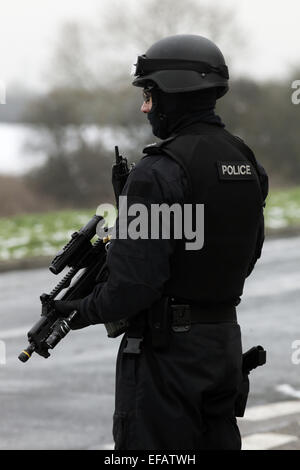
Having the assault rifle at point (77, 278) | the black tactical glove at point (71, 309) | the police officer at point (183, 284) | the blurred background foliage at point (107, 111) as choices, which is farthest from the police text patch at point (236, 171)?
the blurred background foliage at point (107, 111)

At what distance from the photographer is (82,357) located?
8086mm

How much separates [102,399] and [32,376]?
100cm

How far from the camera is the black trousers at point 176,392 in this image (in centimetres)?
324

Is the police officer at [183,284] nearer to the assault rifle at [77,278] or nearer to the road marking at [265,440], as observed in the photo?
the assault rifle at [77,278]

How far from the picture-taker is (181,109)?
3363mm

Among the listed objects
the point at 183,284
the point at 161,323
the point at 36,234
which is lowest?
the point at 161,323

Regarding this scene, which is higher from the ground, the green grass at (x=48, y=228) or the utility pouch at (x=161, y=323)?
the green grass at (x=48, y=228)

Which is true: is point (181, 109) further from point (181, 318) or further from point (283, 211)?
point (283, 211)

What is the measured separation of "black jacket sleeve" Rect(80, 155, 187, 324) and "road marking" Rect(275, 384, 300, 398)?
3.76 metres

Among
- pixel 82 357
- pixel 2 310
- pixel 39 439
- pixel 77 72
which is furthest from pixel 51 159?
pixel 39 439

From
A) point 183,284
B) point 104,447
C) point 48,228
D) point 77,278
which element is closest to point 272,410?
point 104,447

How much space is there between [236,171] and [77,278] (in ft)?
2.15

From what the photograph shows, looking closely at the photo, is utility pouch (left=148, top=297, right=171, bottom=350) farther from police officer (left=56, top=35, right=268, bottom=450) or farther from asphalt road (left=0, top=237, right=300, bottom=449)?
asphalt road (left=0, top=237, right=300, bottom=449)

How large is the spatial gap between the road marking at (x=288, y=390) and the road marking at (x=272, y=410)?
23 cm
